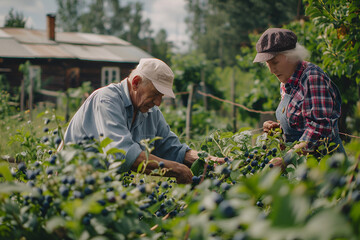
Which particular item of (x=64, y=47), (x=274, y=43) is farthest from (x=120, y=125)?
(x=64, y=47)

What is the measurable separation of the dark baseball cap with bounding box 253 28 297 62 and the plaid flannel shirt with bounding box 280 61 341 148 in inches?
6.5

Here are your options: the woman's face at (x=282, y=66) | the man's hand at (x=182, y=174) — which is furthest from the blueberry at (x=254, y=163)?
the woman's face at (x=282, y=66)

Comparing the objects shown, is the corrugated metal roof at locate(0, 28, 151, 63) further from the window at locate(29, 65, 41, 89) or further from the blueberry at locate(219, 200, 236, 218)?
the blueberry at locate(219, 200, 236, 218)

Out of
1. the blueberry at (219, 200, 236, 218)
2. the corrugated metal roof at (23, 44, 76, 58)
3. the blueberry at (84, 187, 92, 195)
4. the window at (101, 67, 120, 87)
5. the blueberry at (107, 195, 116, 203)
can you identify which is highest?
the blueberry at (219, 200, 236, 218)

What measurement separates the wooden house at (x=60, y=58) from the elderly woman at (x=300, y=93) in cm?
1736

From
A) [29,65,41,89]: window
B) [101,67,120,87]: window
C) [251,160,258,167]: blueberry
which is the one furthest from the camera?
[101,67,120,87]: window

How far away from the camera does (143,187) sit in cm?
112

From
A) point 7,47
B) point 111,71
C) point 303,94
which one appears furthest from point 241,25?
point 303,94

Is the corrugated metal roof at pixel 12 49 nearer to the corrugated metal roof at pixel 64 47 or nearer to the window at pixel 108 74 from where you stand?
the corrugated metal roof at pixel 64 47

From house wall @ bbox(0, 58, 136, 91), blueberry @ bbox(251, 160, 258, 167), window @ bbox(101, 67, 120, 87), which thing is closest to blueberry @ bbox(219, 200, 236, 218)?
blueberry @ bbox(251, 160, 258, 167)

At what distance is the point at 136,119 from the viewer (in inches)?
89.0

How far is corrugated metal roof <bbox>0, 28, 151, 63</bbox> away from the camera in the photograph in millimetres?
18891

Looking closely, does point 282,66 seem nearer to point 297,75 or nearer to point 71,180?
point 297,75

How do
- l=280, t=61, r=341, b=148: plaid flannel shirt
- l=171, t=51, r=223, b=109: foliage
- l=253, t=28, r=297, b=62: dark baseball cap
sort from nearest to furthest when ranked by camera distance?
l=280, t=61, r=341, b=148: plaid flannel shirt → l=253, t=28, r=297, b=62: dark baseball cap → l=171, t=51, r=223, b=109: foliage
